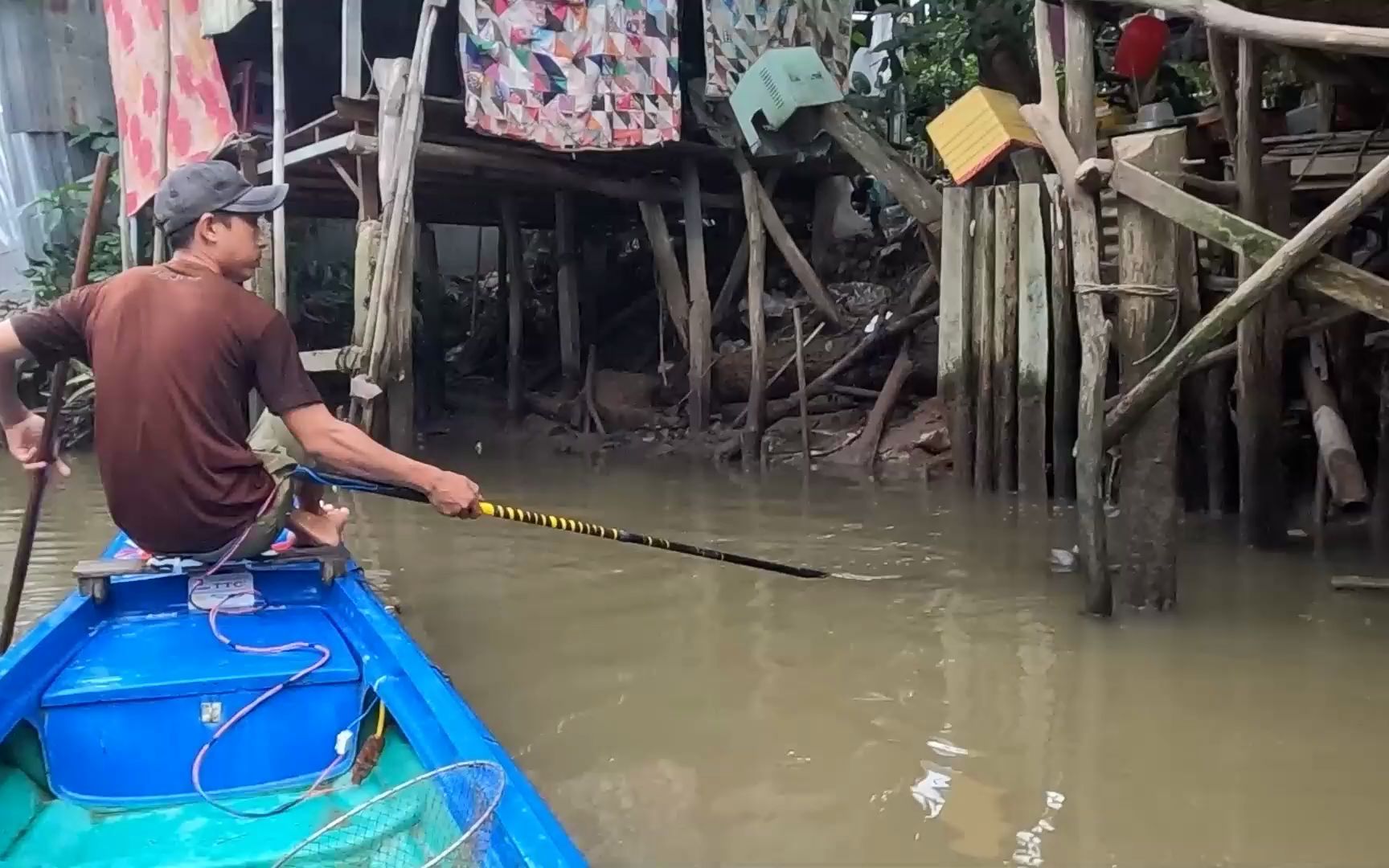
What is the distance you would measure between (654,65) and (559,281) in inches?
122

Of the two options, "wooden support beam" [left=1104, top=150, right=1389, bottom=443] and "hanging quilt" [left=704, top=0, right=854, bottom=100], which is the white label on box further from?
"hanging quilt" [left=704, top=0, right=854, bottom=100]

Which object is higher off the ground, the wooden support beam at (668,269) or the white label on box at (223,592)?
the wooden support beam at (668,269)

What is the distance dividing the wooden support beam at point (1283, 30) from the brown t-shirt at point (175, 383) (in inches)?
129

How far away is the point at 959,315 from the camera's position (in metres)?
7.93

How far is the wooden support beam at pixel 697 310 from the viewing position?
10.2 metres

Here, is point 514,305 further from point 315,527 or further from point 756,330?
point 315,527

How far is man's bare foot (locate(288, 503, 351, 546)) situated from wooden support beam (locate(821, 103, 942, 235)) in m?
5.58

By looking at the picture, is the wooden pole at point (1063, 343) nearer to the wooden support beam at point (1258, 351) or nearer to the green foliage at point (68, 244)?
the wooden support beam at point (1258, 351)

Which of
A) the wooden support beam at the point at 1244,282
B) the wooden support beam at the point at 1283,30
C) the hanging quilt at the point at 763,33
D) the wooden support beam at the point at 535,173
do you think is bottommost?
the wooden support beam at the point at 1244,282

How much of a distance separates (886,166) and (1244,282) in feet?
15.5

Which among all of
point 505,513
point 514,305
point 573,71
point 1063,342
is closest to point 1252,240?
point 505,513

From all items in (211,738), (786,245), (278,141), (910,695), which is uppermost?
(278,141)

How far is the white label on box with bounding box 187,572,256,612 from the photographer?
3.57 m

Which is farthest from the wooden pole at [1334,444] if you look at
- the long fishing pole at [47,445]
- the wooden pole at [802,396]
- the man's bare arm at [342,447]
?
the long fishing pole at [47,445]
